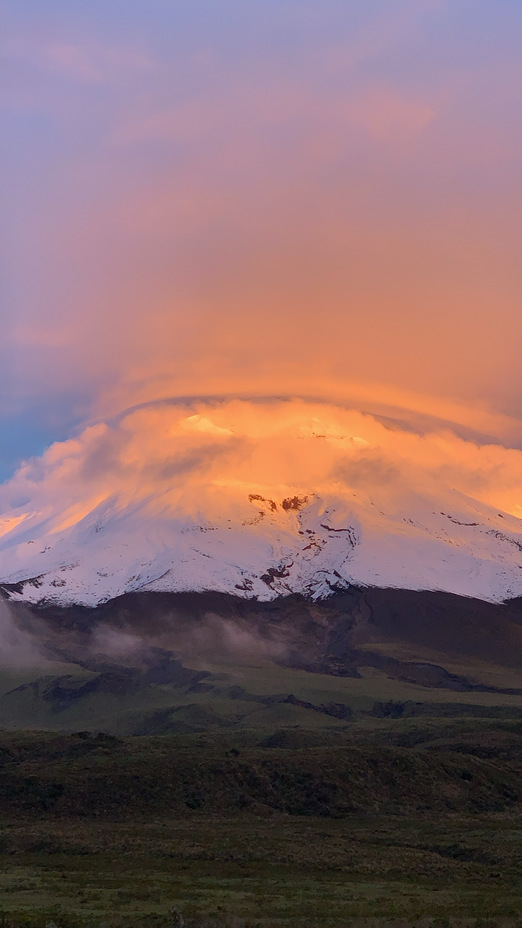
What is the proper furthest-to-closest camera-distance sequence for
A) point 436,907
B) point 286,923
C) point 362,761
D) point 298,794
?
point 362,761 < point 298,794 < point 436,907 < point 286,923

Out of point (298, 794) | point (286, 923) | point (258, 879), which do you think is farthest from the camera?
point (298, 794)

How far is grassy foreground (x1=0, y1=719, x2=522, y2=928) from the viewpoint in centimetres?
4547

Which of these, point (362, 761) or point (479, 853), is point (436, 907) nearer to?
point (479, 853)

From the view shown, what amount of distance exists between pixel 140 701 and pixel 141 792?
118 meters

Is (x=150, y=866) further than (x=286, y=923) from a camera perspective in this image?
Yes

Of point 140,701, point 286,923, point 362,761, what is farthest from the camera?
point 140,701

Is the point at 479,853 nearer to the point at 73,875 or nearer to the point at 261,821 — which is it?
the point at 261,821

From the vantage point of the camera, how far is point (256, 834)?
6856cm

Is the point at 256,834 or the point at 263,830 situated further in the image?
the point at 263,830

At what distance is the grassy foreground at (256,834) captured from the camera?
149 ft

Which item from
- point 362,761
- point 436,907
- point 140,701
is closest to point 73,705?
point 140,701

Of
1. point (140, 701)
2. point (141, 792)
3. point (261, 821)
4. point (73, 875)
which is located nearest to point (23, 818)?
point (141, 792)

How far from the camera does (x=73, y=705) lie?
198m

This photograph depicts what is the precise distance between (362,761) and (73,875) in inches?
1577
